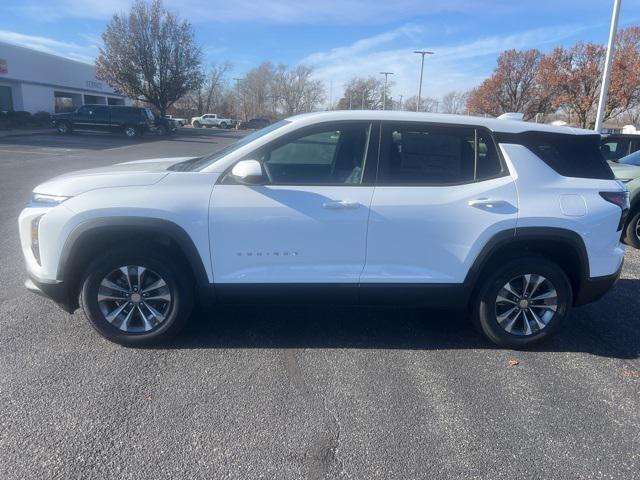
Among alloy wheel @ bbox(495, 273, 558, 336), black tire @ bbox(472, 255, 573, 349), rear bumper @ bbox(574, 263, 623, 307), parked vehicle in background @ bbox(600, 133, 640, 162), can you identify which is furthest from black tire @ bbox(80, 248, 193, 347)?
parked vehicle in background @ bbox(600, 133, 640, 162)

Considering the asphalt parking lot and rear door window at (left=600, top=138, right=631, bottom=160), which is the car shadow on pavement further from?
rear door window at (left=600, top=138, right=631, bottom=160)

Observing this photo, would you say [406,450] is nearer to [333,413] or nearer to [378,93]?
[333,413]

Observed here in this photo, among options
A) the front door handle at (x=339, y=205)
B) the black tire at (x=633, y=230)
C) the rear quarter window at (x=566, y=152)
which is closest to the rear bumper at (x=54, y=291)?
the front door handle at (x=339, y=205)

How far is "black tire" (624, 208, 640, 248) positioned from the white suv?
4049mm

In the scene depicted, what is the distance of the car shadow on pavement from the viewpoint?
12.8 ft

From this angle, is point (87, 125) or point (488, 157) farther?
point (87, 125)

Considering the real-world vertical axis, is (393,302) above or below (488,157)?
below

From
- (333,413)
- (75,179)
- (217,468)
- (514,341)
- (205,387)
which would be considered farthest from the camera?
(514,341)

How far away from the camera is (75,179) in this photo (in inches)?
143

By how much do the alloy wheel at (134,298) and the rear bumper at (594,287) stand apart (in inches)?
128

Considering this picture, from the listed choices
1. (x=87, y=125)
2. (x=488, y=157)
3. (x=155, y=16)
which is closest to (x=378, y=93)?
(x=155, y=16)

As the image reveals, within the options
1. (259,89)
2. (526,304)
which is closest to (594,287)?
(526,304)

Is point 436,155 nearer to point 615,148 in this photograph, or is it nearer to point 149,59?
point 615,148

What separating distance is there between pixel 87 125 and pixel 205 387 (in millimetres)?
32784
